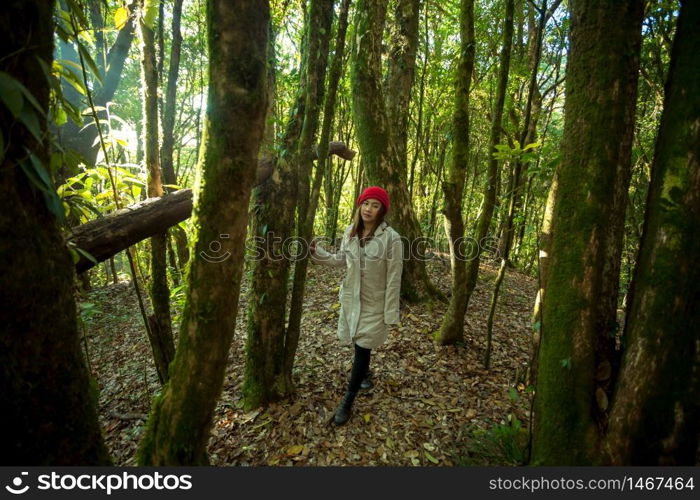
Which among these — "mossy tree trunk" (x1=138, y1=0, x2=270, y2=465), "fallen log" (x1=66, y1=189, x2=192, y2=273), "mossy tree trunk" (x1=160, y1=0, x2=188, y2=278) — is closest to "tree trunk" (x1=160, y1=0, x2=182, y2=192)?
"mossy tree trunk" (x1=160, y1=0, x2=188, y2=278)

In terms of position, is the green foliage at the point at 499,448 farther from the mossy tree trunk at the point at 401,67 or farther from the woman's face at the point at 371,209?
the mossy tree trunk at the point at 401,67

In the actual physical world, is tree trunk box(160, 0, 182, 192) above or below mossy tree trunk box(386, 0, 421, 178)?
below

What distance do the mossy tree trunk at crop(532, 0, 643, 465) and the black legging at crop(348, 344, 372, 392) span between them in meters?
1.46

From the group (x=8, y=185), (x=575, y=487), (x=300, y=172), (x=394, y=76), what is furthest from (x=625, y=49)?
(x=394, y=76)

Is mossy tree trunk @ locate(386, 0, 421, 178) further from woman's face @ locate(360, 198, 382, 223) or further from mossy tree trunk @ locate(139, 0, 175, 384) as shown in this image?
mossy tree trunk @ locate(139, 0, 175, 384)

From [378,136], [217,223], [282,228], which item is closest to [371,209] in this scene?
[282,228]

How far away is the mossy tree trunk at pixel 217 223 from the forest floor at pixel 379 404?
4.00 ft

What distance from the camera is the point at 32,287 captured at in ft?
3.27

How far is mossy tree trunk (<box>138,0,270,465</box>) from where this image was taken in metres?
1.43

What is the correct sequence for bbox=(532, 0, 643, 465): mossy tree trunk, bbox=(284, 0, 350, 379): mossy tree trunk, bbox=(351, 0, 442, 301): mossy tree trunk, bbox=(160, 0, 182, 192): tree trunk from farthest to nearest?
bbox=(351, 0, 442, 301): mossy tree trunk, bbox=(160, 0, 182, 192): tree trunk, bbox=(284, 0, 350, 379): mossy tree trunk, bbox=(532, 0, 643, 465): mossy tree trunk

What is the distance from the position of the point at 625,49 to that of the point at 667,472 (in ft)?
7.92

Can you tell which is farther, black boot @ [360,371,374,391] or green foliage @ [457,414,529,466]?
black boot @ [360,371,374,391]

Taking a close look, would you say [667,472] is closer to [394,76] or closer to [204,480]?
[204,480]

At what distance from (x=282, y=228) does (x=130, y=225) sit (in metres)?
1.20
